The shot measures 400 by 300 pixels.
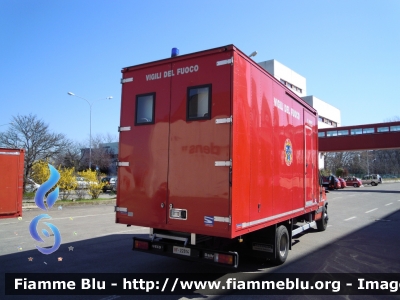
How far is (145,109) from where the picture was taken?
6.30 meters

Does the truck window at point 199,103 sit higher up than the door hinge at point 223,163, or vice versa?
the truck window at point 199,103

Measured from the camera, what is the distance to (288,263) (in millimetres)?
7090

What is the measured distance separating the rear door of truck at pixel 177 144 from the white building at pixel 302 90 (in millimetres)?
43238

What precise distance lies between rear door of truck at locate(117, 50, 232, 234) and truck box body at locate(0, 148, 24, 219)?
32.8ft

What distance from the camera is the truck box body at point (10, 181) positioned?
1387cm

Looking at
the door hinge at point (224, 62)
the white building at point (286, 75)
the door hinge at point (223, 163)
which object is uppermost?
the white building at point (286, 75)

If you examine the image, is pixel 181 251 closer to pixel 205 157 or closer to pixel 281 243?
pixel 205 157

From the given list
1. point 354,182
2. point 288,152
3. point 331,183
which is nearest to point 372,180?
point 354,182

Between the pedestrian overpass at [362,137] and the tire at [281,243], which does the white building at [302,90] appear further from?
the tire at [281,243]

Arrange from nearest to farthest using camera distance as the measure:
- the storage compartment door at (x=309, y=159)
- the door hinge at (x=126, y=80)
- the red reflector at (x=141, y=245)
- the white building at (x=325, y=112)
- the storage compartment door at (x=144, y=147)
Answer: the storage compartment door at (x=144, y=147), the red reflector at (x=141, y=245), the door hinge at (x=126, y=80), the storage compartment door at (x=309, y=159), the white building at (x=325, y=112)

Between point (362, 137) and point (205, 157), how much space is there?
45.8 meters

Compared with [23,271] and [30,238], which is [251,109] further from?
[30,238]

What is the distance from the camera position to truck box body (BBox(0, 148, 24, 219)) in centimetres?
1387

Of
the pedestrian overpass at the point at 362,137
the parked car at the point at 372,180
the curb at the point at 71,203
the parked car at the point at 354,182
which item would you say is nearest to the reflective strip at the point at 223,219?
the curb at the point at 71,203
